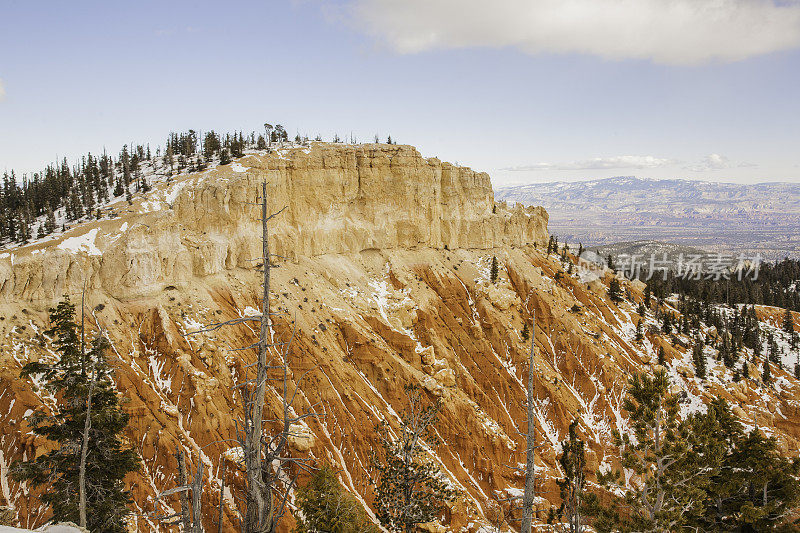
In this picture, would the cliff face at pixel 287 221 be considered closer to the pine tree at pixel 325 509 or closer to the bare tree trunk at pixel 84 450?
the bare tree trunk at pixel 84 450

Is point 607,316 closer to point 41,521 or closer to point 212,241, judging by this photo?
point 212,241

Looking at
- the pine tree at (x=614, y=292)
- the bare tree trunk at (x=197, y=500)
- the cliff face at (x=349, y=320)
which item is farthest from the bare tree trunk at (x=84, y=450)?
the pine tree at (x=614, y=292)

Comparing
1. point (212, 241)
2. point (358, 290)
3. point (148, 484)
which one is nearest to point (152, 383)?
point (148, 484)

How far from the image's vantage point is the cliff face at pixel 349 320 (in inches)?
1262

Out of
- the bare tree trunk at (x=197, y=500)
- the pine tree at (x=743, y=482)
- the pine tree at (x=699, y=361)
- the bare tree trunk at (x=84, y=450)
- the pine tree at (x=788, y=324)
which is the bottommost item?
the pine tree at (x=788, y=324)

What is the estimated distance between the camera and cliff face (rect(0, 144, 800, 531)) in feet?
105

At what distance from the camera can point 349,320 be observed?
153ft

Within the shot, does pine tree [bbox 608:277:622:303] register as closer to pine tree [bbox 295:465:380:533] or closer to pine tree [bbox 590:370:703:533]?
pine tree [bbox 590:370:703:533]

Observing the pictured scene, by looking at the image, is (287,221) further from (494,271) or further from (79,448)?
(79,448)

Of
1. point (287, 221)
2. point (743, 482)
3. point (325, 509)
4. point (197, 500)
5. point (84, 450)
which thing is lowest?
point (325, 509)

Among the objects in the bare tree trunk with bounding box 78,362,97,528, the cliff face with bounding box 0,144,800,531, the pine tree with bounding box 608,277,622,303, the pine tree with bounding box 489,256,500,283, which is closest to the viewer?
the bare tree trunk with bounding box 78,362,97,528

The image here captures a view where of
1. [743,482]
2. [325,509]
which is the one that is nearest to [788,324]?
[743,482]

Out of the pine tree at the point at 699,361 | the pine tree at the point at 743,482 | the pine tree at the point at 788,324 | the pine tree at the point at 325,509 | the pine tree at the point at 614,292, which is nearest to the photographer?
the pine tree at the point at 743,482

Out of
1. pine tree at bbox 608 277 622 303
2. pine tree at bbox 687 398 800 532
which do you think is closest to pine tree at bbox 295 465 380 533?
pine tree at bbox 687 398 800 532
